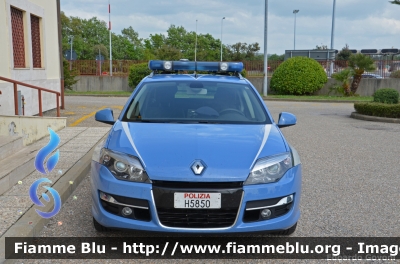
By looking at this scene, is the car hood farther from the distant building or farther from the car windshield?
the distant building

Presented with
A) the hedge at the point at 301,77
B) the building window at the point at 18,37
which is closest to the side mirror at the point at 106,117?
the building window at the point at 18,37

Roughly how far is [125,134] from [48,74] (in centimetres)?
1080

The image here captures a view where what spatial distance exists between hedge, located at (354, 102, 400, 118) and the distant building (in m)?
10.1

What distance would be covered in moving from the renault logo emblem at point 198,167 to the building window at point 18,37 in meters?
9.27

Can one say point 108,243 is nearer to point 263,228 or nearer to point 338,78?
point 263,228

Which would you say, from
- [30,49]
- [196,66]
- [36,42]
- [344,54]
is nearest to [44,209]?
[196,66]

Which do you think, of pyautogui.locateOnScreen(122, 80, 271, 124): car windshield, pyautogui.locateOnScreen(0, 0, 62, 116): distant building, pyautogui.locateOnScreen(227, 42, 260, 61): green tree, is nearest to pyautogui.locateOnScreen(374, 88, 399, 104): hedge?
pyautogui.locateOnScreen(0, 0, 62, 116): distant building

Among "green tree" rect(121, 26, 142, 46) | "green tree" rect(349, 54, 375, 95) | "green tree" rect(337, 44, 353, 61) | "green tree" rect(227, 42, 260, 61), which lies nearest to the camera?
"green tree" rect(349, 54, 375, 95)

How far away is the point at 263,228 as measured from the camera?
3598mm

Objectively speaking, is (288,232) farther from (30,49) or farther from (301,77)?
(301,77)

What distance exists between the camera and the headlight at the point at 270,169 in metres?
→ 3.58

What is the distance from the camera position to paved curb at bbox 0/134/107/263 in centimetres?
387

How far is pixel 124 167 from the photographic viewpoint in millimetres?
3652

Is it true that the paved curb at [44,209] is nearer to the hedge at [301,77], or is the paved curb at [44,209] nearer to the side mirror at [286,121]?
the side mirror at [286,121]
